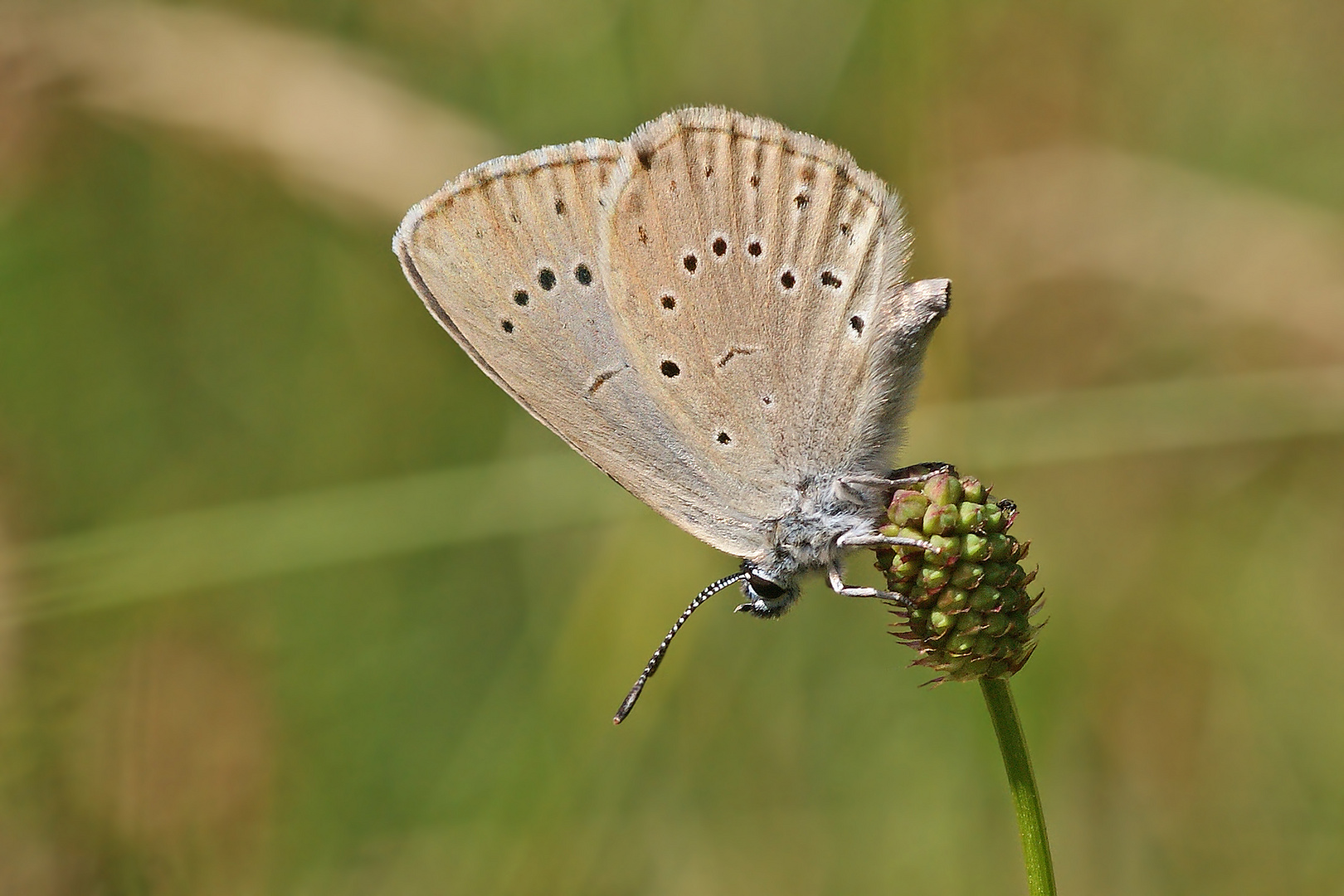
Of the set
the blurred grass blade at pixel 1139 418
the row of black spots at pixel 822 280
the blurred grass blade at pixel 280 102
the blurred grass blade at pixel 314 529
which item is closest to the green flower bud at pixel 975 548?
the row of black spots at pixel 822 280

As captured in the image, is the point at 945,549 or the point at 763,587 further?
the point at 763,587

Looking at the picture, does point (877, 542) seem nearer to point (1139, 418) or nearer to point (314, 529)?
point (1139, 418)

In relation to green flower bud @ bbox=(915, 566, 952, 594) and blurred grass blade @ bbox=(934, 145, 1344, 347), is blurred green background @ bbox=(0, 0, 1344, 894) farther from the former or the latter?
green flower bud @ bbox=(915, 566, 952, 594)

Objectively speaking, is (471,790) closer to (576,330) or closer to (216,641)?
(216,641)

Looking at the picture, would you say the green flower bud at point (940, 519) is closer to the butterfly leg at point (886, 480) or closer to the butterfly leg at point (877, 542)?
the butterfly leg at point (877, 542)

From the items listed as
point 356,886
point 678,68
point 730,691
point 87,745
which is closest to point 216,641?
point 87,745

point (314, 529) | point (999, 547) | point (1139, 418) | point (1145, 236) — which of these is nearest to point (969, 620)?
point (999, 547)
